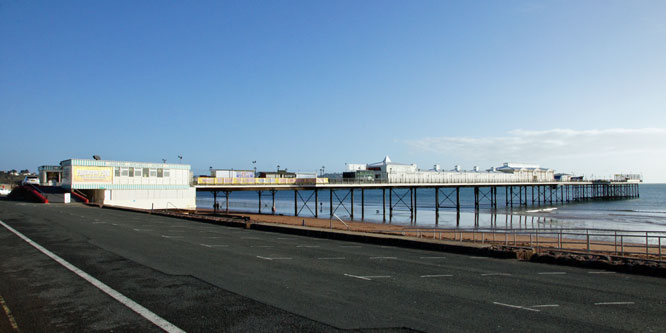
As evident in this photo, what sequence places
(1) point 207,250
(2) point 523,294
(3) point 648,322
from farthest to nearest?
(1) point 207,250
(2) point 523,294
(3) point 648,322

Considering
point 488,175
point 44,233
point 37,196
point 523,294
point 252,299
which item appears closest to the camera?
point 252,299

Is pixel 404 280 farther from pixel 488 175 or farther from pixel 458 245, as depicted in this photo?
pixel 488 175

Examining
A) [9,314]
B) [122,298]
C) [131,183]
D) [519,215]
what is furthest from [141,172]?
[519,215]

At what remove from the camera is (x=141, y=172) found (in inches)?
2056

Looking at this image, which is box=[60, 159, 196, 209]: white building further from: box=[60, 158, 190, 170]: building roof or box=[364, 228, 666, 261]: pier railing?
box=[364, 228, 666, 261]: pier railing

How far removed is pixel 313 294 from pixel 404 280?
2.86 m

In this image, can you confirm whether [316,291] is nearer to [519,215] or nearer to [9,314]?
[9,314]

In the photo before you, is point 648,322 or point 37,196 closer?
point 648,322

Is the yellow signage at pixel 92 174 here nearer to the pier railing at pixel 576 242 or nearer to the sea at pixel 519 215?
Result: the sea at pixel 519 215

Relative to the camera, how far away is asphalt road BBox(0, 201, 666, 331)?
738 centimetres

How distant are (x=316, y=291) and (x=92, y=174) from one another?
48.3m

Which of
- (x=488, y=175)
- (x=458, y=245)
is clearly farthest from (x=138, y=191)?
(x=488, y=175)

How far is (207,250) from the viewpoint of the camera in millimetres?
16031

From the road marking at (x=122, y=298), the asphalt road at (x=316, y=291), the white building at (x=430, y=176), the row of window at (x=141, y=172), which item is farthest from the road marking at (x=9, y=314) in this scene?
the white building at (x=430, y=176)
